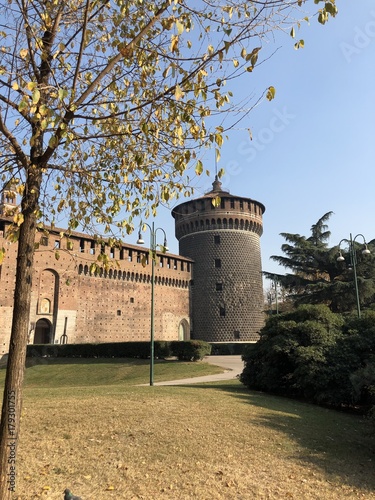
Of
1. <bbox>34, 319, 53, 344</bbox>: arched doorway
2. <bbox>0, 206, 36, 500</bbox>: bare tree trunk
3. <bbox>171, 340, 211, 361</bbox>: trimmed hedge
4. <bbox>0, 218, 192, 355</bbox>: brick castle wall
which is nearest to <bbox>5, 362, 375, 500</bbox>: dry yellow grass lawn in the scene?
<bbox>0, 206, 36, 500</bbox>: bare tree trunk

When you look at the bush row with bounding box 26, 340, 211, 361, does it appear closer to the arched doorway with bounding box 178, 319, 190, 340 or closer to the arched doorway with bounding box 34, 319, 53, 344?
the arched doorway with bounding box 34, 319, 53, 344

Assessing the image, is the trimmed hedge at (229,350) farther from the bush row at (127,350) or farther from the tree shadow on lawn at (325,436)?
the tree shadow on lawn at (325,436)

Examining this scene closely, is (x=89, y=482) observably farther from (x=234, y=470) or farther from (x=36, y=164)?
(x=36, y=164)

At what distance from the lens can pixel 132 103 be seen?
16.8 ft

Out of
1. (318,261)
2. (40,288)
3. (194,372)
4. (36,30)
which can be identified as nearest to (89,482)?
(36,30)

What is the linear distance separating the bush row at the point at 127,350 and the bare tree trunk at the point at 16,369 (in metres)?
22.7

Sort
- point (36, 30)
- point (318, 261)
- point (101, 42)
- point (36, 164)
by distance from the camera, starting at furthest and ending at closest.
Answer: point (318, 261) → point (101, 42) → point (36, 30) → point (36, 164)

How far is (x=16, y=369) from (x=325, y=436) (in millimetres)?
6158

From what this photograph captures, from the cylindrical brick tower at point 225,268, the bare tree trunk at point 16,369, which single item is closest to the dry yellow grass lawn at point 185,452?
the bare tree trunk at point 16,369

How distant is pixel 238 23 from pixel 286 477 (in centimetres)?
567

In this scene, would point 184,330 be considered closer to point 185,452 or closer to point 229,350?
point 229,350

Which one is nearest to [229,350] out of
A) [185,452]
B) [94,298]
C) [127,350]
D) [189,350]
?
[189,350]

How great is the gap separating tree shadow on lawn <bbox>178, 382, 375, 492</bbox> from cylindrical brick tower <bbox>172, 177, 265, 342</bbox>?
1224 inches

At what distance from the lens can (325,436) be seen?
779cm
